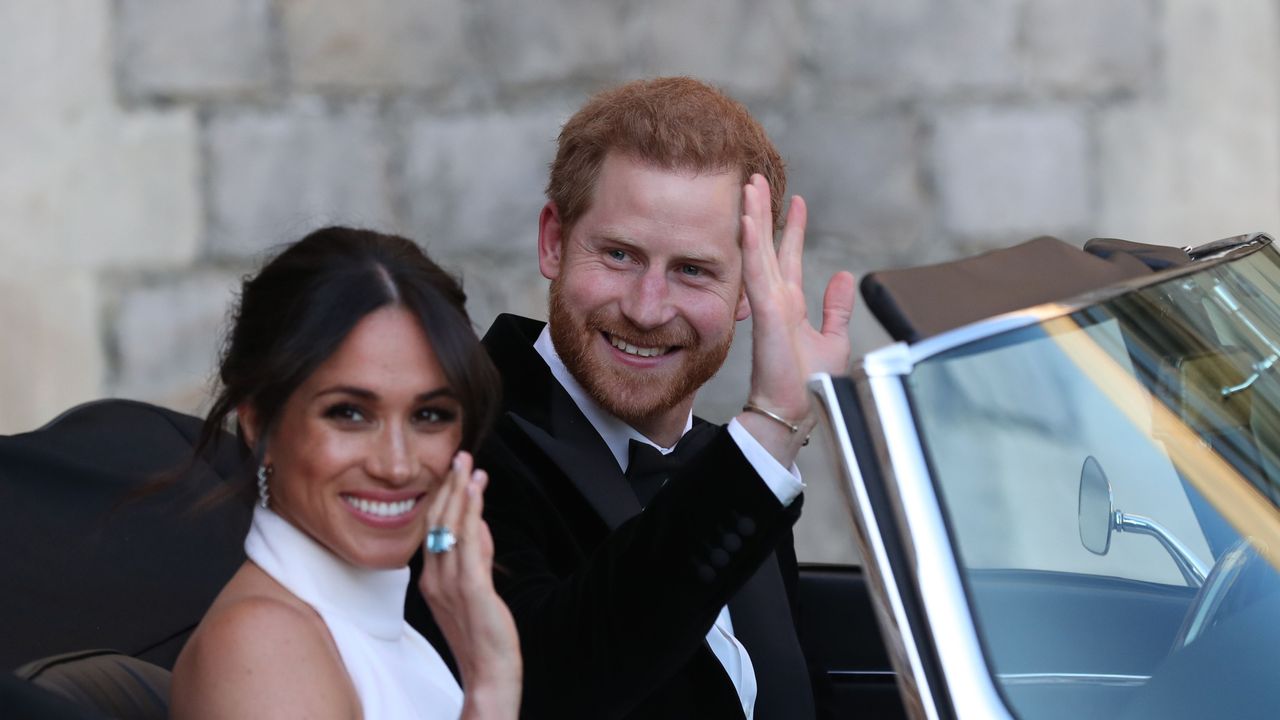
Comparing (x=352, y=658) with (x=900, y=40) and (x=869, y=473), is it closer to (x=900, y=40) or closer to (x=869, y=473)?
(x=869, y=473)

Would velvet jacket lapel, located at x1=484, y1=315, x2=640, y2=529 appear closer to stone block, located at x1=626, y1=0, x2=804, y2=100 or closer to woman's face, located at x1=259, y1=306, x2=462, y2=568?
woman's face, located at x1=259, y1=306, x2=462, y2=568

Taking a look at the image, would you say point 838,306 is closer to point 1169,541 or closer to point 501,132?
point 1169,541

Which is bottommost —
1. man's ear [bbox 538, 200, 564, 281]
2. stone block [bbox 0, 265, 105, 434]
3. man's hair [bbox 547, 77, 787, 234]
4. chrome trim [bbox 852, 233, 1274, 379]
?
stone block [bbox 0, 265, 105, 434]

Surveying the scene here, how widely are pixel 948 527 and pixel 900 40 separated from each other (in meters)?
3.53

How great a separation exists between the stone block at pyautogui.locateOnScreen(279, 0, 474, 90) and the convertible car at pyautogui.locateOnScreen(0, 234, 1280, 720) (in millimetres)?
2835

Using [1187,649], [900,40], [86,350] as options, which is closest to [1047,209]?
[900,40]

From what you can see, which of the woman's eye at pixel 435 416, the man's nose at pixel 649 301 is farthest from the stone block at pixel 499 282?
the woman's eye at pixel 435 416

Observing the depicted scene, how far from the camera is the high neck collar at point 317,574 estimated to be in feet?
5.94

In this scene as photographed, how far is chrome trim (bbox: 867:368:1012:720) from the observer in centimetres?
155

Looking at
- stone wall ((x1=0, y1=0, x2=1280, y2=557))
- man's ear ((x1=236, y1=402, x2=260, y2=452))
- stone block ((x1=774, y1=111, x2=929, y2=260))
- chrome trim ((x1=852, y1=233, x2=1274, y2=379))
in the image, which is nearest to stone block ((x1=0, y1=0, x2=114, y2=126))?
stone wall ((x1=0, y1=0, x2=1280, y2=557))

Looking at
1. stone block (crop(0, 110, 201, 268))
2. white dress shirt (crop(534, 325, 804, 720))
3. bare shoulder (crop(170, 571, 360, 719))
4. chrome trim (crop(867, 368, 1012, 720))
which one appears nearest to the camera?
chrome trim (crop(867, 368, 1012, 720))

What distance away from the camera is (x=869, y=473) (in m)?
1.61

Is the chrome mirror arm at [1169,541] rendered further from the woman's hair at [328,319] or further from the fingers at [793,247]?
the woman's hair at [328,319]

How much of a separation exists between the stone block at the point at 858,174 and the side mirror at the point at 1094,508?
9.96 feet
